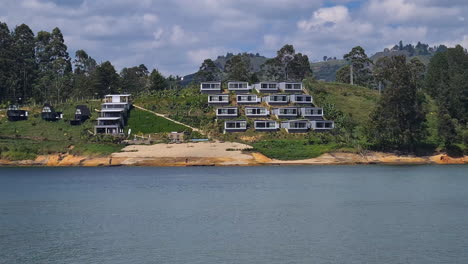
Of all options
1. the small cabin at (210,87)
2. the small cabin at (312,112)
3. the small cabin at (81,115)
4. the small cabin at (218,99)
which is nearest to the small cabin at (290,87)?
the small cabin at (210,87)

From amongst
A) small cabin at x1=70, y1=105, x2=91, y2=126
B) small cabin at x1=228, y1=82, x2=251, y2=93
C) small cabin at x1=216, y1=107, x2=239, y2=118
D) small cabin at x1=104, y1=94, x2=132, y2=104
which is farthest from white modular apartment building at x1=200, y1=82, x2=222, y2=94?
small cabin at x1=70, y1=105, x2=91, y2=126

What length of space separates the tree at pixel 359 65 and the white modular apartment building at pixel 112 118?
73636 millimetres

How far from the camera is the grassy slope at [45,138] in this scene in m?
115

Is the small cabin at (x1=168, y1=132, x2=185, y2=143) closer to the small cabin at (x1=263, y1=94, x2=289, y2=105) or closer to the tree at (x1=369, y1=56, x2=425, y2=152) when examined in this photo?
the small cabin at (x1=263, y1=94, x2=289, y2=105)

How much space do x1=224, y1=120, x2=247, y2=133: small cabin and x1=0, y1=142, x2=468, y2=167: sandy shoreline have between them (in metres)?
11.3

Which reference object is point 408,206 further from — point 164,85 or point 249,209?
point 164,85

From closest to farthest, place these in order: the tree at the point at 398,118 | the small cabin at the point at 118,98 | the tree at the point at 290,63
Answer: the tree at the point at 398,118 → the small cabin at the point at 118,98 → the tree at the point at 290,63

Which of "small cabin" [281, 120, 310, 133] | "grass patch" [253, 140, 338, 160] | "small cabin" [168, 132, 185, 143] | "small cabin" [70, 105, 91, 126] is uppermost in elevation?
"small cabin" [70, 105, 91, 126]

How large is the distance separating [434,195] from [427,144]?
48962 millimetres

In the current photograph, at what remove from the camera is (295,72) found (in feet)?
589

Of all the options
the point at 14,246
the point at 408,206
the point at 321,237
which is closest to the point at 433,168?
the point at 408,206

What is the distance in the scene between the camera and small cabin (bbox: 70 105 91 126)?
13175cm

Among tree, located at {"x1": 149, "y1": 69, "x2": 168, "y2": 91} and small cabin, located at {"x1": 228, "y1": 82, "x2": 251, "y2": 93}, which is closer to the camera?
small cabin, located at {"x1": 228, "y1": 82, "x2": 251, "y2": 93}

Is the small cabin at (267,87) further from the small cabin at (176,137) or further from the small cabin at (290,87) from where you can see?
the small cabin at (176,137)
